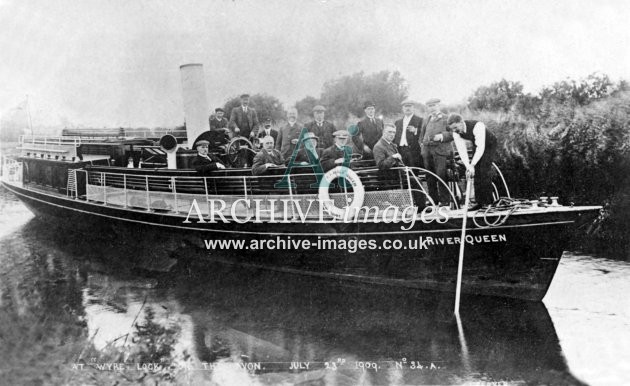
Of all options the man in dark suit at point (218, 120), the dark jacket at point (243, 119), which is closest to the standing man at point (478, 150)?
the dark jacket at point (243, 119)

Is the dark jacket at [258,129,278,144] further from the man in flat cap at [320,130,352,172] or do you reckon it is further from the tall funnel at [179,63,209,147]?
the man in flat cap at [320,130,352,172]

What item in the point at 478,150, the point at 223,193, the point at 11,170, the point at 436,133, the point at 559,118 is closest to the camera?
the point at 478,150

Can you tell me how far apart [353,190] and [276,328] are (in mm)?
1362

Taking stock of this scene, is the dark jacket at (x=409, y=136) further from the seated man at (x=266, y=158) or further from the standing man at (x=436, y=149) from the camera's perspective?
the seated man at (x=266, y=158)

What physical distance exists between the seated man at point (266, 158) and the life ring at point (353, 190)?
1.65 ft

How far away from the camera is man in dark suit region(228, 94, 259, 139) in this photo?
15.1 ft

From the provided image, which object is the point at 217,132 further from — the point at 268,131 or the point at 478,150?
the point at 478,150

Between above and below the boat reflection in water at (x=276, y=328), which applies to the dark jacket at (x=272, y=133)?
above

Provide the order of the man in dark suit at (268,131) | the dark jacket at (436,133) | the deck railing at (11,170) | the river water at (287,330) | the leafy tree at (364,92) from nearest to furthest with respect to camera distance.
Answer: the river water at (287,330) < the leafy tree at (364,92) < the dark jacket at (436,133) < the man in dark suit at (268,131) < the deck railing at (11,170)

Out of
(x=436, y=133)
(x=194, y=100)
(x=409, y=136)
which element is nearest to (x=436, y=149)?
(x=436, y=133)

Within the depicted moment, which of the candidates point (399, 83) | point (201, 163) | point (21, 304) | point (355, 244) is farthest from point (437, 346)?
point (21, 304)

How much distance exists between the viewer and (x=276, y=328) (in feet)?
12.4

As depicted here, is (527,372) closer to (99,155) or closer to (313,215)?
(313,215)

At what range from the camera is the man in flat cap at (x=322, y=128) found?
4.24 meters
